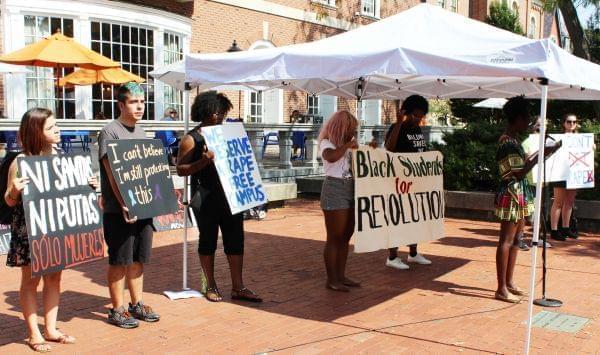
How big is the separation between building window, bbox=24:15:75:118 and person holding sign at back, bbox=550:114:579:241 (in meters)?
9.77

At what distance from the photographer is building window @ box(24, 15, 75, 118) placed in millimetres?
13547

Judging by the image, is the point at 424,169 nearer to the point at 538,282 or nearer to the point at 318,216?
the point at 538,282

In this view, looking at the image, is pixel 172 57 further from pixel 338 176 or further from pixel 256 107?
pixel 338 176

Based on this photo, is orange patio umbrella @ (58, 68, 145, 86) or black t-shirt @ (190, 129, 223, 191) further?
orange patio umbrella @ (58, 68, 145, 86)

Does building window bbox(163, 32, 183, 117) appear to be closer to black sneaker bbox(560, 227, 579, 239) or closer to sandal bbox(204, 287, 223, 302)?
black sneaker bbox(560, 227, 579, 239)

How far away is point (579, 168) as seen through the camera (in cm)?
932

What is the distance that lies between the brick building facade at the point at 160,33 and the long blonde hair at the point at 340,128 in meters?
9.46

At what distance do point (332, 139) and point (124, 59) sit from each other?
10335mm

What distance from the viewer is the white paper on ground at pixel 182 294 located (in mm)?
6281

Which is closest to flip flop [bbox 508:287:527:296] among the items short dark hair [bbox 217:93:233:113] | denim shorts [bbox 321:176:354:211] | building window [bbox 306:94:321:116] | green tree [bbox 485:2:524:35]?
denim shorts [bbox 321:176:354:211]

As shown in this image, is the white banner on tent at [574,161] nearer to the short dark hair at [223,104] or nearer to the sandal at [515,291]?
the sandal at [515,291]

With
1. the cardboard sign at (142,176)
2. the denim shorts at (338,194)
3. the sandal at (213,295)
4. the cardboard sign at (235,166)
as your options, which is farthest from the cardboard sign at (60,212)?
the denim shorts at (338,194)

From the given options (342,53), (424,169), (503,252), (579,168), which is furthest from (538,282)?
(342,53)

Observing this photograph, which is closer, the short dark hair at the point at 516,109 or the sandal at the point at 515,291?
the short dark hair at the point at 516,109
